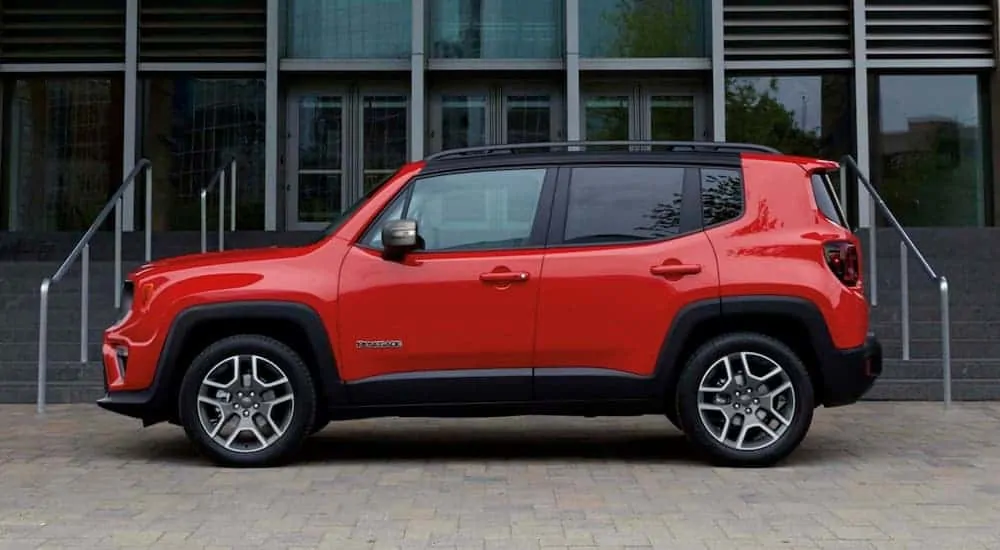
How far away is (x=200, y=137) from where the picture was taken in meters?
15.5

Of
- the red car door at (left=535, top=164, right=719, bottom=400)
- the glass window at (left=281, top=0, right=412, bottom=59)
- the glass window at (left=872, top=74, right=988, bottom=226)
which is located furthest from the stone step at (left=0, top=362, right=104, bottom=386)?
the glass window at (left=872, top=74, right=988, bottom=226)

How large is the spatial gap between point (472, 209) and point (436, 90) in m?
9.60

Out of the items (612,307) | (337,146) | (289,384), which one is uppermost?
(337,146)

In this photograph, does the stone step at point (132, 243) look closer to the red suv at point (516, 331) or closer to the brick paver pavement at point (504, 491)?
the brick paver pavement at point (504, 491)

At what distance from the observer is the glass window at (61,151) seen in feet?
50.5

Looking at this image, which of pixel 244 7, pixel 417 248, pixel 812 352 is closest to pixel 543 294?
pixel 417 248

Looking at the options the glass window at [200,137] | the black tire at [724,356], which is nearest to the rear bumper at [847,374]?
the black tire at [724,356]

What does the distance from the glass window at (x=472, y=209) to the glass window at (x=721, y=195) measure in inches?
39.2

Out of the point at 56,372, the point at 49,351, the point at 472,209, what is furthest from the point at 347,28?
the point at 472,209

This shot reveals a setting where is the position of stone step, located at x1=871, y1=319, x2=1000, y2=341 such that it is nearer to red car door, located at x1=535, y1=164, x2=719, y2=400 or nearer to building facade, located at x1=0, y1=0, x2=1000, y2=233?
red car door, located at x1=535, y1=164, x2=719, y2=400

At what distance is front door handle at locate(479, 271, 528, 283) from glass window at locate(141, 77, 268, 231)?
955 cm

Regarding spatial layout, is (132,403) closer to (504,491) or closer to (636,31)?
(504,491)

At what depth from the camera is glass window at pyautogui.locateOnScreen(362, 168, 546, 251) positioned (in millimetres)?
6312

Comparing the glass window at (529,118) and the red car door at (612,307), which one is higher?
the glass window at (529,118)
